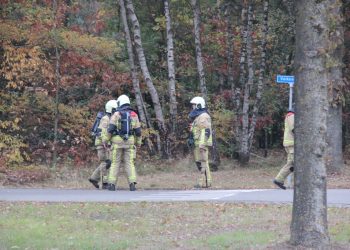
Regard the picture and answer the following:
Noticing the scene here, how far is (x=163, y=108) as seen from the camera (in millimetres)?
25453

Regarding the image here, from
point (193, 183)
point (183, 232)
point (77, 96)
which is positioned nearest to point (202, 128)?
point (193, 183)

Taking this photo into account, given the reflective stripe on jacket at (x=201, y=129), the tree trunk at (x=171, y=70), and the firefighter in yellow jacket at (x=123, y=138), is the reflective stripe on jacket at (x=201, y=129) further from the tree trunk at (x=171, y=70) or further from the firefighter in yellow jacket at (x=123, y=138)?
the tree trunk at (x=171, y=70)

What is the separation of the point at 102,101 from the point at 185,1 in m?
5.76

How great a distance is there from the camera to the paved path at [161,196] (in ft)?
43.3

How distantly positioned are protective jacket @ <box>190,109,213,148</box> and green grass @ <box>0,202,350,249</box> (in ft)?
11.2

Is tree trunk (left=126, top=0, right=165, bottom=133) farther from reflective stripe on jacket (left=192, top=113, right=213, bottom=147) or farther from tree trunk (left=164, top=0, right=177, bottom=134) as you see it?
reflective stripe on jacket (left=192, top=113, right=213, bottom=147)

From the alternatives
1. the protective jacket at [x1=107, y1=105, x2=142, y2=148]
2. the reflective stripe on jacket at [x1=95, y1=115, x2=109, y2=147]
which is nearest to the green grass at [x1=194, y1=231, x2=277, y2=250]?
the protective jacket at [x1=107, y1=105, x2=142, y2=148]

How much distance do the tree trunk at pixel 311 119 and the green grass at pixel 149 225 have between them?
855 mm

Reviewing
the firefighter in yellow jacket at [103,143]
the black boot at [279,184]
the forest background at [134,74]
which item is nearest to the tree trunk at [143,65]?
the forest background at [134,74]

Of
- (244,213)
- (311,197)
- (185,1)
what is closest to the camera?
(311,197)

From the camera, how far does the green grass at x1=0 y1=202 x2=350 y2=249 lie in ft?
29.9

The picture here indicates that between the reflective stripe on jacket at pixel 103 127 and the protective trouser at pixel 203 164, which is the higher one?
the reflective stripe on jacket at pixel 103 127

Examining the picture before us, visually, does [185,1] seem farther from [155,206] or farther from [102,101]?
[155,206]

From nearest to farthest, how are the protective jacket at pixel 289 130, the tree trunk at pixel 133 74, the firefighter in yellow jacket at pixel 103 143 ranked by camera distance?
the protective jacket at pixel 289 130, the firefighter in yellow jacket at pixel 103 143, the tree trunk at pixel 133 74
